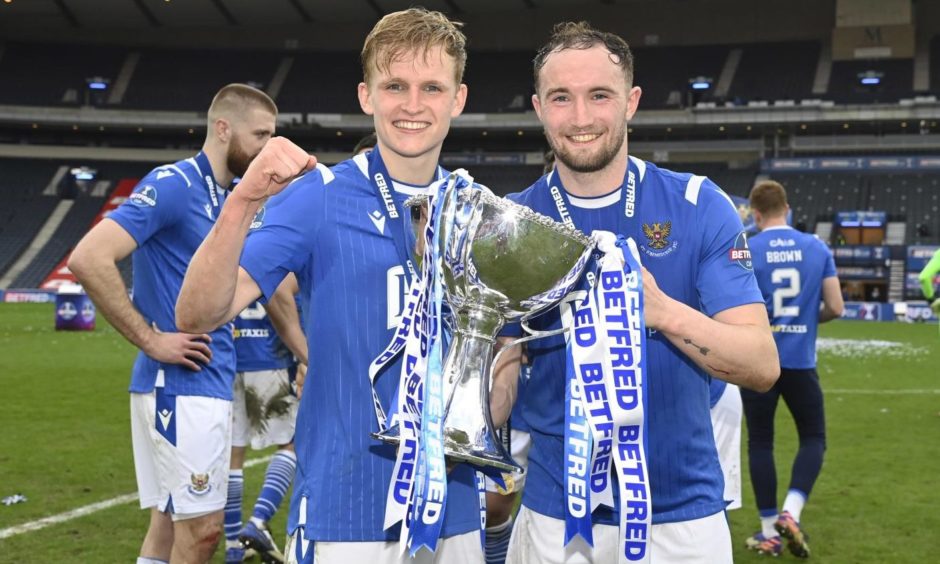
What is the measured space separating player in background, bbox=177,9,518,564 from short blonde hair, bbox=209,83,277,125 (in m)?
1.96

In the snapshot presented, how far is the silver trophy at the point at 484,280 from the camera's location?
6.74ft

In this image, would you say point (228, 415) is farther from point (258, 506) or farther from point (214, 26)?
point (214, 26)

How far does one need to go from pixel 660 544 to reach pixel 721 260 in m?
0.74

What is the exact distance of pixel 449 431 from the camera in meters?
2.13

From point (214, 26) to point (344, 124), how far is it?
9838 mm

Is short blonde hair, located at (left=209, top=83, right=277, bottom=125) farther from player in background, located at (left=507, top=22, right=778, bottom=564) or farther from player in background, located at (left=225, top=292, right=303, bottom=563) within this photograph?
player in background, located at (left=507, top=22, right=778, bottom=564)

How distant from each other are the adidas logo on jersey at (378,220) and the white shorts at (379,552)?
75cm

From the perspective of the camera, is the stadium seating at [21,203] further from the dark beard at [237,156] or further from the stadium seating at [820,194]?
the dark beard at [237,156]

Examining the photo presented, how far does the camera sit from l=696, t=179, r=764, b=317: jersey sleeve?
240 centimetres

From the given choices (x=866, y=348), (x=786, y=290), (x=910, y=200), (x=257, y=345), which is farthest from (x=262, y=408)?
(x=910, y=200)

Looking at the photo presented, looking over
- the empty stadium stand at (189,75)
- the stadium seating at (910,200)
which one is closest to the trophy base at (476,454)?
the stadium seating at (910,200)

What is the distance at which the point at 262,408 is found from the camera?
5.71 metres

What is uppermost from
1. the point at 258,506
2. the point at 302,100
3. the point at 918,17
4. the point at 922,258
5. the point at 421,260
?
the point at 918,17

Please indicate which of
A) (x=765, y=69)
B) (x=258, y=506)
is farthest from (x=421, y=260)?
(x=765, y=69)
